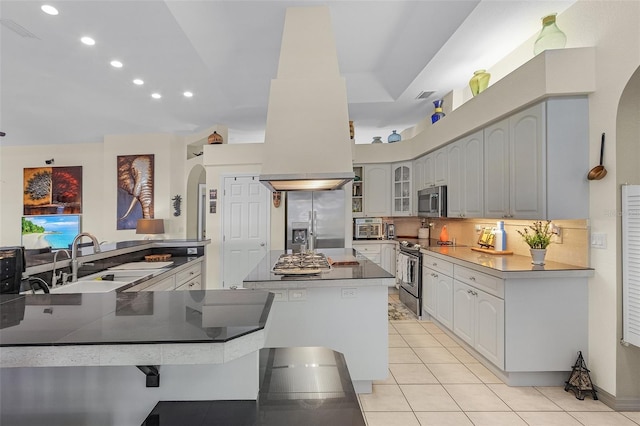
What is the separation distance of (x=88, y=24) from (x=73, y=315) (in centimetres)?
321

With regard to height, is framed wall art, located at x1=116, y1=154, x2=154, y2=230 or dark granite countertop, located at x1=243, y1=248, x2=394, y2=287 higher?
framed wall art, located at x1=116, y1=154, x2=154, y2=230

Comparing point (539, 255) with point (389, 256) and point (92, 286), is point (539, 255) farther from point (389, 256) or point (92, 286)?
point (92, 286)

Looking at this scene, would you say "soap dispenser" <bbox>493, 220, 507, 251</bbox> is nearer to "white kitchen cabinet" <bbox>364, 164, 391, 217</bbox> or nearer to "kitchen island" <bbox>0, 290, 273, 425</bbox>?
"white kitchen cabinet" <bbox>364, 164, 391, 217</bbox>

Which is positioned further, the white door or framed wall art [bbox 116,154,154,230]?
framed wall art [bbox 116,154,154,230]

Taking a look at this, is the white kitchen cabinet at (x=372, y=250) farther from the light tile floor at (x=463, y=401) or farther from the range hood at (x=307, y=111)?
the range hood at (x=307, y=111)

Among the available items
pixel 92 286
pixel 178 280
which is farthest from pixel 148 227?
pixel 92 286

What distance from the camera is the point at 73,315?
0.95 meters

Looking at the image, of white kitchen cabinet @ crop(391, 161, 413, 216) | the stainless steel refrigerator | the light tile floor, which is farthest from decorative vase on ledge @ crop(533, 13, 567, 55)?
the stainless steel refrigerator

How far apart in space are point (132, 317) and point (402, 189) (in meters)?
5.01

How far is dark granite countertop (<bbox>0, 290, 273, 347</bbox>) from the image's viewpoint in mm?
775

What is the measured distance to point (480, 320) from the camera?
2.70m

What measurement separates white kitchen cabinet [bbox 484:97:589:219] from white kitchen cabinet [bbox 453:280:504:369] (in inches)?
31.5

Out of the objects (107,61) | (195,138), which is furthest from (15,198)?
(107,61)

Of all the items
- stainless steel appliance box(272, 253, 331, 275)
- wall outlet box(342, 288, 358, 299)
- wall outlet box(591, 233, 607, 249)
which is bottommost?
wall outlet box(342, 288, 358, 299)
